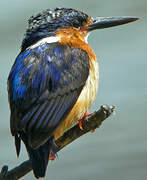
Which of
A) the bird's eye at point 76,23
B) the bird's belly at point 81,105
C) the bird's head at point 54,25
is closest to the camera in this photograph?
the bird's belly at point 81,105

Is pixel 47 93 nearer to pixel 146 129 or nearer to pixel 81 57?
pixel 81 57

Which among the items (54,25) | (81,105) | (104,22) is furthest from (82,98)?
(104,22)

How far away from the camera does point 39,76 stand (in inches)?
210

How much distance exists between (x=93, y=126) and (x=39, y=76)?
0.49m

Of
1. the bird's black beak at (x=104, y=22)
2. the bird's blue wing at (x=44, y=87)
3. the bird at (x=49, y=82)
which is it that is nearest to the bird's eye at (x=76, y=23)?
the bird at (x=49, y=82)

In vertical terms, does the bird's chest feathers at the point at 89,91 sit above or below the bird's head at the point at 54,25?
below

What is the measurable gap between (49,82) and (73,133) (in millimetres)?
380

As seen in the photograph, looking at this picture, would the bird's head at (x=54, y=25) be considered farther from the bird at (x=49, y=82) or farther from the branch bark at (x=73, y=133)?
the branch bark at (x=73, y=133)

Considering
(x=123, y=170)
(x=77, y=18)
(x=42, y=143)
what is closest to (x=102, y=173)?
(x=123, y=170)

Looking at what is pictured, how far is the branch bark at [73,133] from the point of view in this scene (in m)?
4.95

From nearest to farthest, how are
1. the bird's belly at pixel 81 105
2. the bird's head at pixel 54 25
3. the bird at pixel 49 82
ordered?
the bird at pixel 49 82 → the bird's belly at pixel 81 105 → the bird's head at pixel 54 25

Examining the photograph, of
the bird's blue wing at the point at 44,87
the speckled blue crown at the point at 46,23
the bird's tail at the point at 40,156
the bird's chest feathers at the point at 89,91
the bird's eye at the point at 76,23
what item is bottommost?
the bird's tail at the point at 40,156

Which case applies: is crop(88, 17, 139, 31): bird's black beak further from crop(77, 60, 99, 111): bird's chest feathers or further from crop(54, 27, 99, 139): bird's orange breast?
crop(77, 60, 99, 111): bird's chest feathers

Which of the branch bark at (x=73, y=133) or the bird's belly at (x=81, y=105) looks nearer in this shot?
the branch bark at (x=73, y=133)
